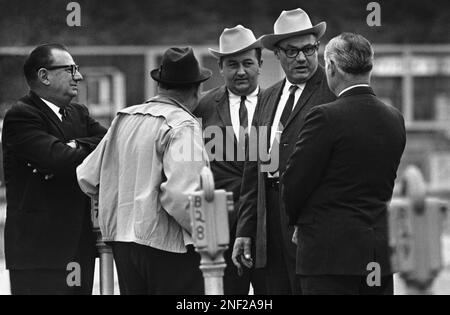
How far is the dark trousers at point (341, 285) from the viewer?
210 inches

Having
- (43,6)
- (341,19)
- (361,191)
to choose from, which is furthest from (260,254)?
(341,19)

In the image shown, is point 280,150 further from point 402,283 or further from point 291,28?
point 402,283

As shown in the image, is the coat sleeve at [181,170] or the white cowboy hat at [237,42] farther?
the white cowboy hat at [237,42]

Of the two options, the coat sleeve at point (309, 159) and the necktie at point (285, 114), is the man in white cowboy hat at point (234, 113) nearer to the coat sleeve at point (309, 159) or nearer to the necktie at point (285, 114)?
the necktie at point (285, 114)

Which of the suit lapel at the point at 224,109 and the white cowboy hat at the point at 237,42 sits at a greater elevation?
the white cowboy hat at the point at 237,42

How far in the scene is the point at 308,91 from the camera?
607 centimetres

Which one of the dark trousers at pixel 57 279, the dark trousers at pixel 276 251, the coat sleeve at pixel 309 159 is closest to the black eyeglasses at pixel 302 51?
the dark trousers at pixel 276 251

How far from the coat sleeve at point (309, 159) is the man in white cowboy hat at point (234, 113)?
113 centimetres

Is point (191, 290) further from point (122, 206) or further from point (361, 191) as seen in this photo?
point (361, 191)

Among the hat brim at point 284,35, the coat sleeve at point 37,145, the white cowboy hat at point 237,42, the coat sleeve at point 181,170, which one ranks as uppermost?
the white cowboy hat at point 237,42

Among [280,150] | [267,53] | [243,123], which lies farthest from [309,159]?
[267,53]

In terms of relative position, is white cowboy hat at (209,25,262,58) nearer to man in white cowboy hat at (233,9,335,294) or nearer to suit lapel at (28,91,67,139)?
man in white cowboy hat at (233,9,335,294)

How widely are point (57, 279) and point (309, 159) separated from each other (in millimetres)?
1641

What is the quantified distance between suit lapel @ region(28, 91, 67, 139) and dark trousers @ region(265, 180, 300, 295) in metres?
1.16
